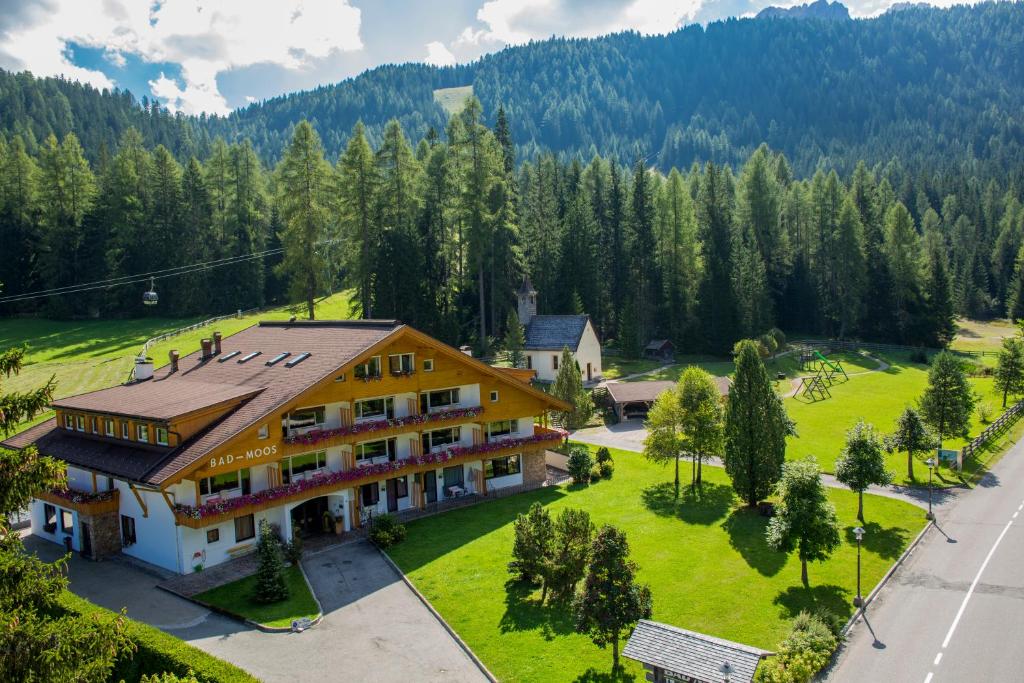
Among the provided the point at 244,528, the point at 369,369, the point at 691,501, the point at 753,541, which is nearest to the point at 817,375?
the point at 691,501

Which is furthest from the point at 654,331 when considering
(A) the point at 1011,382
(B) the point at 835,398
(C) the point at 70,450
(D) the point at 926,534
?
(C) the point at 70,450

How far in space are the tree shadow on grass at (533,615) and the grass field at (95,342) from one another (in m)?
39.8

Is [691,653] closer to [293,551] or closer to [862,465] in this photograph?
[293,551]

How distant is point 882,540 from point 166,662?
3251 cm

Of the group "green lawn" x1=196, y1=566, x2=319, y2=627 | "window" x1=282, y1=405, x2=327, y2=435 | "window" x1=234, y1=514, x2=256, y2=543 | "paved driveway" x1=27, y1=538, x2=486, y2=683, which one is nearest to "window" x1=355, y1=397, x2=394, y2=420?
"window" x1=282, y1=405, x2=327, y2=435

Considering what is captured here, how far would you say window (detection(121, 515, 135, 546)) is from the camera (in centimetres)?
3431

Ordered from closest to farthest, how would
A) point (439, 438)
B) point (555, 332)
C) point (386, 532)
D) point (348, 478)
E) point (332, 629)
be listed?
point (332, 629)
point (386, 532)
point (348, 478)
point (439, 438)
point (555, 332)

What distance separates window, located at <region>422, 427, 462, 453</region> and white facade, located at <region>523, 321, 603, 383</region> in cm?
3099

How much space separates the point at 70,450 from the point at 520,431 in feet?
81.9

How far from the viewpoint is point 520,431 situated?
152 ft

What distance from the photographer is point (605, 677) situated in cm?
2400

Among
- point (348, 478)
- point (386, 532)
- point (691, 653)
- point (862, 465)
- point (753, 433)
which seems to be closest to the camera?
point (691, 653)

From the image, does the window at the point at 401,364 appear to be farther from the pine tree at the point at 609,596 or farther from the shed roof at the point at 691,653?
the shed roof at the point at 691,653

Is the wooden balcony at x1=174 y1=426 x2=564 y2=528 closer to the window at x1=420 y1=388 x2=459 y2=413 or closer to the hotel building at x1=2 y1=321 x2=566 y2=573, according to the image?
the hotel building at x1=2 y1=321 x2=566 y2=573
